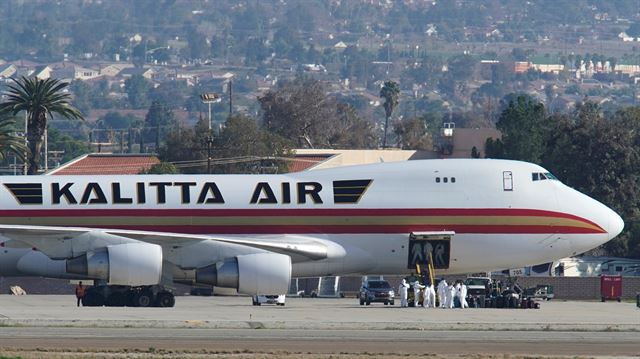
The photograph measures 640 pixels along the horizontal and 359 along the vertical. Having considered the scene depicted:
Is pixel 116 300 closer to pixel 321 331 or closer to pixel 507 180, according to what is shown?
pixel 321 331

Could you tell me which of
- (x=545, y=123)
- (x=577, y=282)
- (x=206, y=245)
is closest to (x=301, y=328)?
(x=206, y=245)

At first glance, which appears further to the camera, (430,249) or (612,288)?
(612,288)

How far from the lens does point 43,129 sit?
325 feet

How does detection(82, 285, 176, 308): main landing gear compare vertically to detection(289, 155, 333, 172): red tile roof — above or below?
below

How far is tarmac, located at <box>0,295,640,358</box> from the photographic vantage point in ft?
124

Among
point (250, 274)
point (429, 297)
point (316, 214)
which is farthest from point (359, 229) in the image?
point (250, 274)

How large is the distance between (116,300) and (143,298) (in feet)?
3.18

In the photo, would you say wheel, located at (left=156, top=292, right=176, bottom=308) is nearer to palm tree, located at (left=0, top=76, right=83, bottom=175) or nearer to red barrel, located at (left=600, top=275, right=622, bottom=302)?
red barrel, located at (left=600, top=275, right=622, bottom=302)

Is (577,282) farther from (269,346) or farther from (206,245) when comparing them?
(269,346)

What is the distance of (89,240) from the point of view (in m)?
52.5

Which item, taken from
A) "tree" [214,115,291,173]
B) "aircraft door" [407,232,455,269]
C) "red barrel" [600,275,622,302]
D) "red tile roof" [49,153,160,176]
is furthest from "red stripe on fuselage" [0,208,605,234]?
"tree" [214,115,291,173]

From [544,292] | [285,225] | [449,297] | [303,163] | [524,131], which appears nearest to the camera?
[285,225]

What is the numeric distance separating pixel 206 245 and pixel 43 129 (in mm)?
48174

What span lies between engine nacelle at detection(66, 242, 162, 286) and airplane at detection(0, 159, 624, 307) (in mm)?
34
